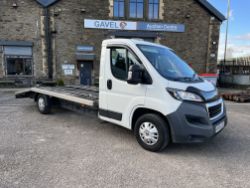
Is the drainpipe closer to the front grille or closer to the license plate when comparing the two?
the front grille

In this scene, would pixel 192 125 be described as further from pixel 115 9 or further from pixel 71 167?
pixel 115 9

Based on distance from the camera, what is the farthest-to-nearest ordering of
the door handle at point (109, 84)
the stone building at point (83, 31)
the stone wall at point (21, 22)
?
the stone building at point (83, 31) < the stone wall at point (21, 22) < the door handle at point (109, 84)

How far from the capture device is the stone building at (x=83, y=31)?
43.4 ft

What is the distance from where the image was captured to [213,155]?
3701 mm

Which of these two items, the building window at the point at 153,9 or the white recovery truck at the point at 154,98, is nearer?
the white recovery truck at the point at 154,98

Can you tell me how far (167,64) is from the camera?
4.14 m

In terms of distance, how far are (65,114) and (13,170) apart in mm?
3596

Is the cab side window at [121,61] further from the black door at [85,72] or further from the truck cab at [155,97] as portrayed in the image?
the black door at [85,72]

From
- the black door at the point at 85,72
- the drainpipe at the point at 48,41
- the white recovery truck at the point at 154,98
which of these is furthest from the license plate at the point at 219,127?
the drainpipe at the point at 48,41

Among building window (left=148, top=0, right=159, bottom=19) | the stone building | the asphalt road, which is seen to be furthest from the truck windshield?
building window (left=148, top=0, right=159, bottom=19)

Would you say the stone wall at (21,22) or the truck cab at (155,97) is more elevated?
the stone wall at (21,22)

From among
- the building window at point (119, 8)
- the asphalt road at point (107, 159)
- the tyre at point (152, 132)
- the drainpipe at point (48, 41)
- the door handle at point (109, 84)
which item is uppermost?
the building window at point (119, 8)

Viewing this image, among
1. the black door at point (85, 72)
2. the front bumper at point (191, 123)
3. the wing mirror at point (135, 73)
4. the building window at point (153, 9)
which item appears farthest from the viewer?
the building window at point (153, 9)

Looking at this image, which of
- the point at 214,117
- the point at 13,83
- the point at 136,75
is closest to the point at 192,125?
the point at 214,117
